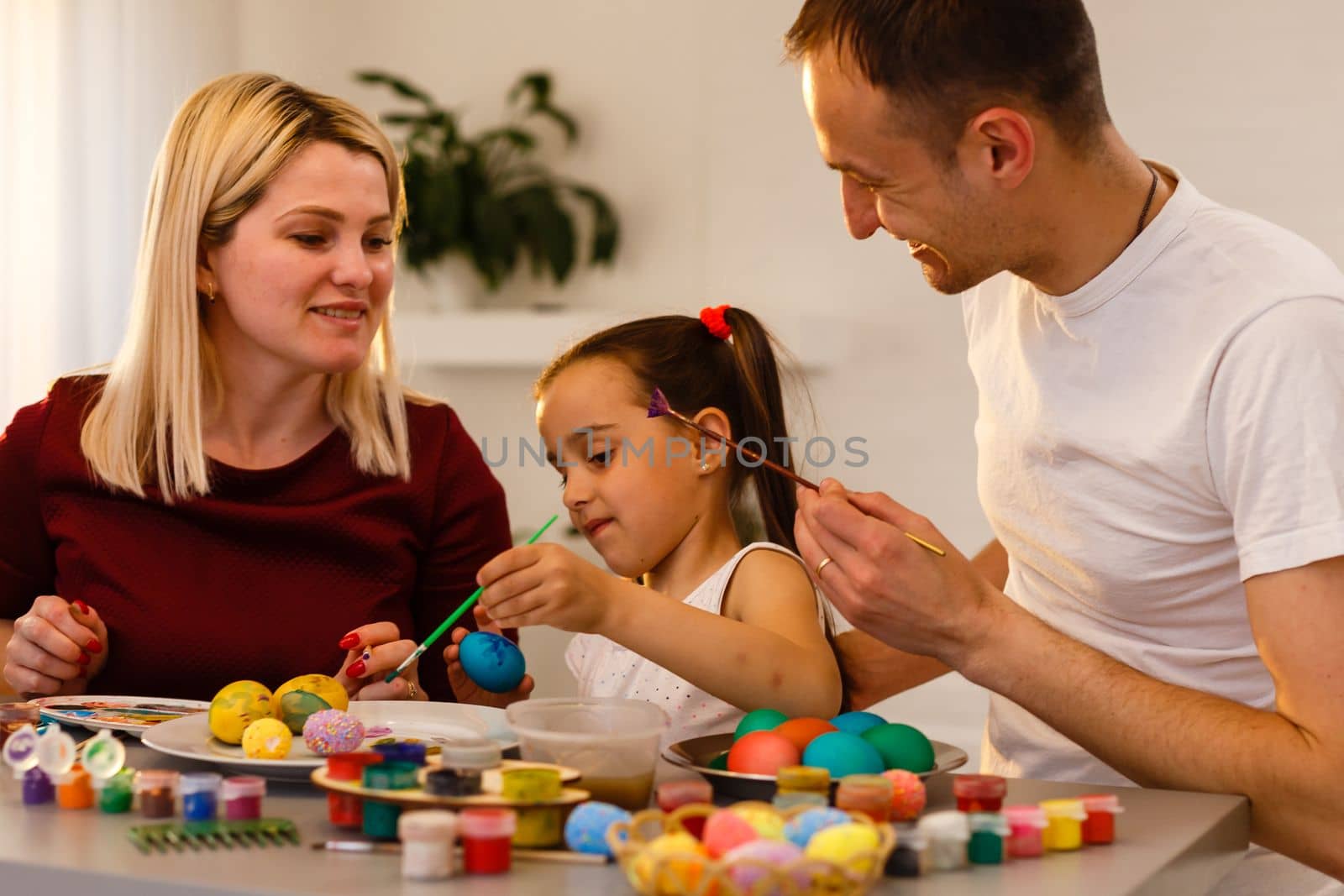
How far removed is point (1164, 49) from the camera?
9.86 feet

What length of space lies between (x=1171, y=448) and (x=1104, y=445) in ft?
0.26

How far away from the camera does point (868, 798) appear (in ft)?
2.86

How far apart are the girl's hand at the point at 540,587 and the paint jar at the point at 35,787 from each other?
456mm

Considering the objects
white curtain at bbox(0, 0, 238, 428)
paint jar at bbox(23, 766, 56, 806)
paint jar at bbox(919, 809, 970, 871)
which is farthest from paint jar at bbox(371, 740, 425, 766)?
white curtain at bbox(0, 0, 238, 428)

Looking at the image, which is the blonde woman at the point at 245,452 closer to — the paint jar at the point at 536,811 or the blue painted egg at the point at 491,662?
the blue painted egg at the point at 491,662

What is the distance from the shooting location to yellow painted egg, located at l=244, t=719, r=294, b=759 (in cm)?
106

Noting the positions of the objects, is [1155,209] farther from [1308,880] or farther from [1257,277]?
[1308,880]

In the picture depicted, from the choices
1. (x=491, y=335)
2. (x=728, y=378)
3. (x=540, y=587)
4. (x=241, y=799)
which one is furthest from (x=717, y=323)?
(x=491, y=335)

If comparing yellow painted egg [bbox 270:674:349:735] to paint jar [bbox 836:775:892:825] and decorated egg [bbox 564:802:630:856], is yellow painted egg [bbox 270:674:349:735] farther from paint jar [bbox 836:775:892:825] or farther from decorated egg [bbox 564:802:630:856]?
paint jar [bbox 836:775:892:825]

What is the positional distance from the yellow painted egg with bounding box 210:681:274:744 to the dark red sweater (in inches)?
18.6

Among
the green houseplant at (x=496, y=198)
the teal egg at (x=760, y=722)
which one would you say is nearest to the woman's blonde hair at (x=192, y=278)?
the teal egg at (x=760, y=722)

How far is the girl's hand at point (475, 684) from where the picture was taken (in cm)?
151

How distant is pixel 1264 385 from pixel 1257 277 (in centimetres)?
11

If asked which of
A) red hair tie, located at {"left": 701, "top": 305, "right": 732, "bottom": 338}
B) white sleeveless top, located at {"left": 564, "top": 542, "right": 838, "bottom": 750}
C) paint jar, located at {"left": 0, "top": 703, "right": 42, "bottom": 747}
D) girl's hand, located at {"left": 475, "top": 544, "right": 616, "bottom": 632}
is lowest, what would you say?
white sleeveless top, located at {"left": 564, "top": 542, "right": 838, "bottom": 750}
